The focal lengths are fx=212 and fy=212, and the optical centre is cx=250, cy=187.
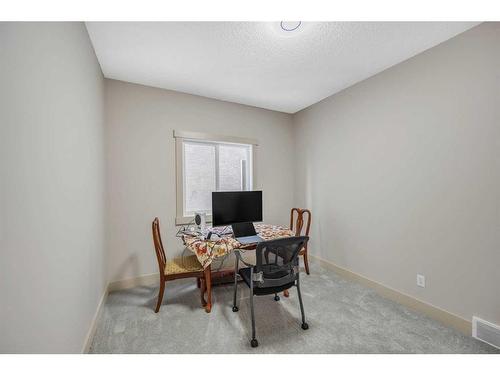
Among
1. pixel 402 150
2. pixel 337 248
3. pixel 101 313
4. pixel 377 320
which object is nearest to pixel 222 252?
pixel 101 313

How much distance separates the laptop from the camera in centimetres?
232

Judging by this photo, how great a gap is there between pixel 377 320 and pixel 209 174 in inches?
102

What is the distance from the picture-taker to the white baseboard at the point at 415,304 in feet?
5.93

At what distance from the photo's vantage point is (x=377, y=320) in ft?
6.38

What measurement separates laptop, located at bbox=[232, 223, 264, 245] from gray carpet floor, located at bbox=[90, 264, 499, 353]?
2.17ft

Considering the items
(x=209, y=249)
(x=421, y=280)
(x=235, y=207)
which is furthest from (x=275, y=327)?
(x=421, y=280)

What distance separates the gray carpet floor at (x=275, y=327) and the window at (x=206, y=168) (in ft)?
3.74

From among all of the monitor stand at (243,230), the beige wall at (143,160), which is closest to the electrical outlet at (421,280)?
the monitor stand at (243,230)

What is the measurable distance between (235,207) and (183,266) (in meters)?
0.87

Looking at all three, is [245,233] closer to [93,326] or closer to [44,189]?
[93,326]

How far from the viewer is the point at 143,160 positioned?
2.70m

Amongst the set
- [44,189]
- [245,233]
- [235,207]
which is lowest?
[245,233]

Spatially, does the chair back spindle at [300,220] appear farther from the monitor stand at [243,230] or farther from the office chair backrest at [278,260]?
the office chair backrest at [278,260]

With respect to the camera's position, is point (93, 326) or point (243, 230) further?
point (243, 230)
